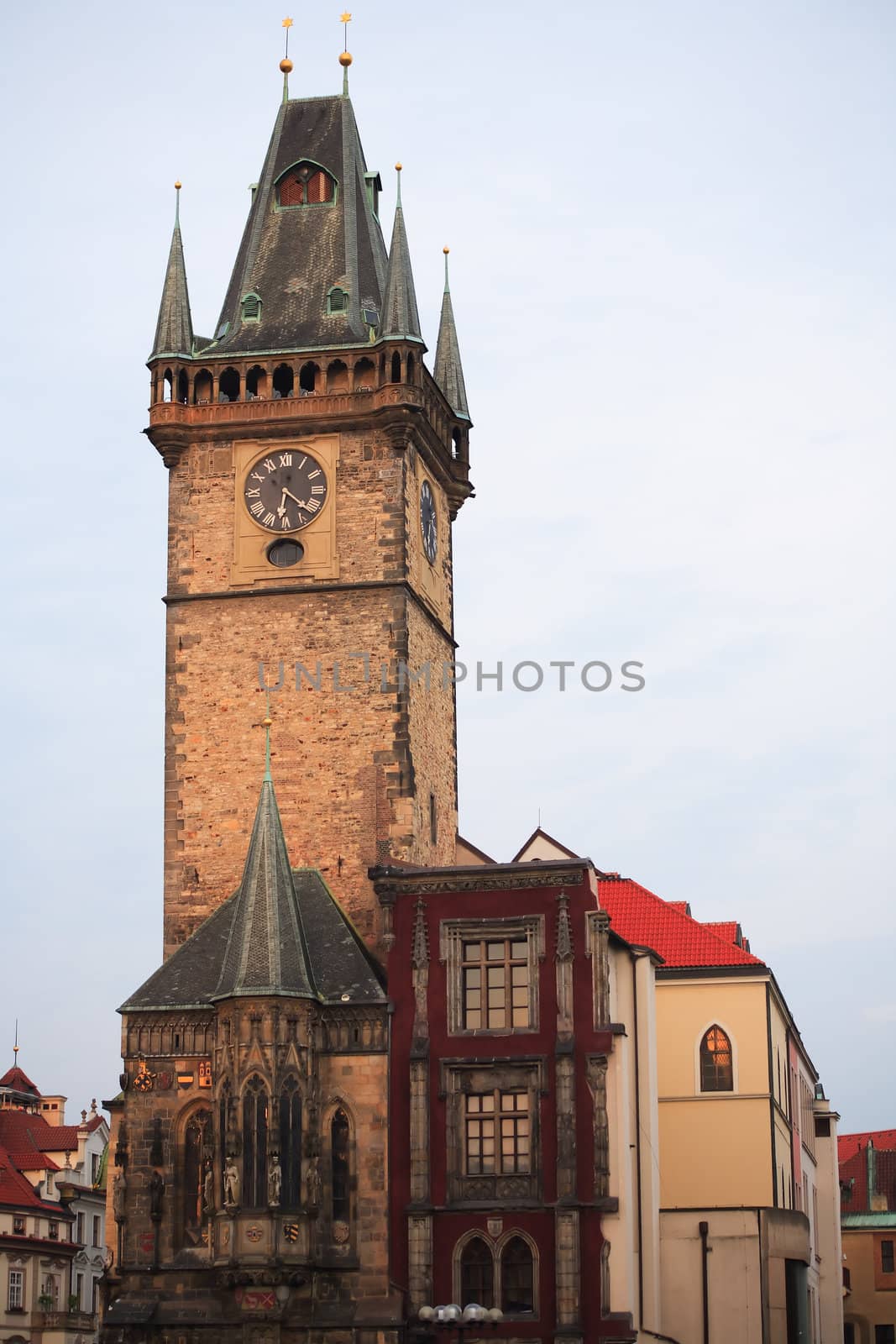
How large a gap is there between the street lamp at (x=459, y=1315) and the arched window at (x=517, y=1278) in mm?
1636

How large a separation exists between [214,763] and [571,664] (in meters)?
9.39

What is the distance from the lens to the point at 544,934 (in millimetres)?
48562

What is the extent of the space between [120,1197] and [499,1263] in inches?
316

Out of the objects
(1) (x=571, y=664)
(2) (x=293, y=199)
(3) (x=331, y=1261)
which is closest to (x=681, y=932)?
(1) (x=571, y=664)

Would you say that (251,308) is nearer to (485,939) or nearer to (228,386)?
(228,386)

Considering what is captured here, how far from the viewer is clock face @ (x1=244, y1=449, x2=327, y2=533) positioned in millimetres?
54344

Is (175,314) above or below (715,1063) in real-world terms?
above

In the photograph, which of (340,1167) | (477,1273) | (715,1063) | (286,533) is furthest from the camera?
(715,1063)

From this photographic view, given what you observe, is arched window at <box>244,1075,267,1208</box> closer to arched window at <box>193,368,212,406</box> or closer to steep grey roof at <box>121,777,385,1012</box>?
steep grey roof at <box>121,777,385,1012</box>

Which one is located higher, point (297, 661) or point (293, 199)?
point (293, 199)

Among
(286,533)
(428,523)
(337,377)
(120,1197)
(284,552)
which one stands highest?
(337,377)

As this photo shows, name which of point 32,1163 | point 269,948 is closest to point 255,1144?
point 269,948

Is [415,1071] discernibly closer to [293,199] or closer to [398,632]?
[398,632]

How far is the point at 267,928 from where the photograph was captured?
157ft
